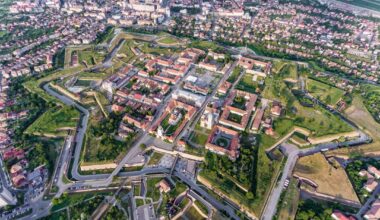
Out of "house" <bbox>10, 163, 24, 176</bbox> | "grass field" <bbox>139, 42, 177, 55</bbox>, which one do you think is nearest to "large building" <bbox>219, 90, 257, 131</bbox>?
"grass field" <bbox>139, 42, 177, 55</bbox>

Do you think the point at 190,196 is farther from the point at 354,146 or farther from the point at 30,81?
the point at 30,81

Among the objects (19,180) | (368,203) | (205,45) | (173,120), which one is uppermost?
(205,45)

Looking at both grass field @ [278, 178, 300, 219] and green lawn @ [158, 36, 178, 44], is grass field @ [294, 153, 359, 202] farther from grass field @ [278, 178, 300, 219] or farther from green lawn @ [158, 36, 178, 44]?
green lawn @ [158, 36, 178, 44]

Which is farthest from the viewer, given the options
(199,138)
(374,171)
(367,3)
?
(367,3)

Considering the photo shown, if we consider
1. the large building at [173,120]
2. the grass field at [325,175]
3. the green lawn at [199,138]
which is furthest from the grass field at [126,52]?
the grass field at [325,175]

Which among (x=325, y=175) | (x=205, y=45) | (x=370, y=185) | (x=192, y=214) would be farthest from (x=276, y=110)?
(x=205, y=45)

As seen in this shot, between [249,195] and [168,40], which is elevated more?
[168,40]

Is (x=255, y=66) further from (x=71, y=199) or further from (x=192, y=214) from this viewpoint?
(x=71, y=199)

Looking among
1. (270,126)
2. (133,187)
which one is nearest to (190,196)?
(133,187)

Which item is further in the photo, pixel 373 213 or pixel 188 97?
pixel 188 97
